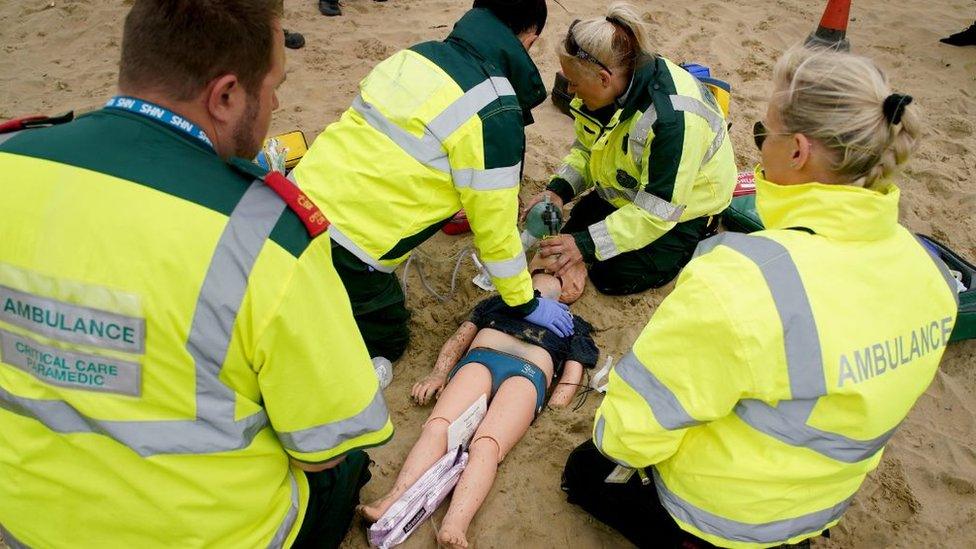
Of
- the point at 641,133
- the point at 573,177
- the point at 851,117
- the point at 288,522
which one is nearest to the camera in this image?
the point at 851,117

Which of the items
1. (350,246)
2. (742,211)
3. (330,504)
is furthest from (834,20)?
(330,504)

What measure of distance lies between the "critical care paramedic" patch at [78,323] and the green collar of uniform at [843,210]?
5.06ft

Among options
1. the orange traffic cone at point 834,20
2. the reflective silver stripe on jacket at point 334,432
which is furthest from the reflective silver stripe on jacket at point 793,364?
the orange traffic cone at point 834,20

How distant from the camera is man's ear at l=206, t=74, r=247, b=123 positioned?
1341 mm

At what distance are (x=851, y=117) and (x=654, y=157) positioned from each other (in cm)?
159

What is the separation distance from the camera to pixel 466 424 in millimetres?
2592

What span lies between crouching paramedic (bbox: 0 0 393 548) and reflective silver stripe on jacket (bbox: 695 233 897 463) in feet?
3.28

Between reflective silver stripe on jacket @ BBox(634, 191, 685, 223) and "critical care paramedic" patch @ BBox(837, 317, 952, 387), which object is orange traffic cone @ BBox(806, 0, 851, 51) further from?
"critical care paramedic" patch @ BBox(837, 317, 952, 387)

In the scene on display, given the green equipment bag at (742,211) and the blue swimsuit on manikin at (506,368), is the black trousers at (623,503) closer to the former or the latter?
the blue swimsuit on manikin at (506,368)

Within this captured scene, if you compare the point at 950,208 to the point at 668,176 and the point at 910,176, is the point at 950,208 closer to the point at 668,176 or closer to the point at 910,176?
the point at 910,176

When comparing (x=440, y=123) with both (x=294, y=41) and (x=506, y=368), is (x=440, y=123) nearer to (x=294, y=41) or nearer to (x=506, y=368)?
(x=506, y=368)

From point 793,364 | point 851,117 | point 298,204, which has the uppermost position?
point 851,117

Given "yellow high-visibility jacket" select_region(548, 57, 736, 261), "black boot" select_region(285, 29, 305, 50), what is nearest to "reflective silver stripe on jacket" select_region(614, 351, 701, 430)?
"yellow high-visibility jacket" select_region(548, 57, 736, 261)

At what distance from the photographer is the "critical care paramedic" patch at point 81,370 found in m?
1.30
